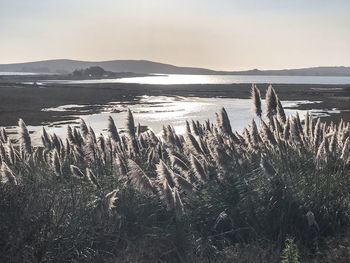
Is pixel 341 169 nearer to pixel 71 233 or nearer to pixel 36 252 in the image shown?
pixel 71 233

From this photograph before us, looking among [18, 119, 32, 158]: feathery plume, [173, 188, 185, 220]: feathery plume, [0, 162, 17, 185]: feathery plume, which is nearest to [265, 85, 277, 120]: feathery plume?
[173, 188, 185, 220]: feathery plume

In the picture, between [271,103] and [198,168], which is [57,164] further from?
[271,103]

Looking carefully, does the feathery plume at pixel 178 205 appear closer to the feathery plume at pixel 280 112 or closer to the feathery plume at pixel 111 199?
the feathery plume at pixel 111 199

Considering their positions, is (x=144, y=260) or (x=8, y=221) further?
(x=144, y=260)

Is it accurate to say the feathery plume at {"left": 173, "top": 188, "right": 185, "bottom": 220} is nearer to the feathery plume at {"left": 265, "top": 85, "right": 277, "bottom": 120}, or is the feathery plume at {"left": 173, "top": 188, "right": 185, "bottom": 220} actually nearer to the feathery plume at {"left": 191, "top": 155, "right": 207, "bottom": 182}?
the feathery plume at {"left": 191, "top": 155, "right": 207, "bottom": 182}

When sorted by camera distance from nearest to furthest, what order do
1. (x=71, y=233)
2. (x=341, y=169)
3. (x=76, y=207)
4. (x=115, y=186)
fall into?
(x=71, y=233), (x=76, y=207), (x=115, y=186), (x=341, y=169)

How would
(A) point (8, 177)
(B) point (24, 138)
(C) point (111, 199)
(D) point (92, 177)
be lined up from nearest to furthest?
(C) point (111, 199), (A) point (8, 177), (D) point (92, 177), (B) point (24, 138)

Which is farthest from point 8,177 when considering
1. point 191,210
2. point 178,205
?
point 191,210

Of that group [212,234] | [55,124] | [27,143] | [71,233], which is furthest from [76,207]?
[55,124]

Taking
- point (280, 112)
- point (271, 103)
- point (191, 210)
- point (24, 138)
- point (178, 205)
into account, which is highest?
point (271, 103)

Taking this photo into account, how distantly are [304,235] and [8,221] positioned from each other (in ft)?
14.5

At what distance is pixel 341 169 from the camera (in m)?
9.10

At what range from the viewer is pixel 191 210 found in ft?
25.9

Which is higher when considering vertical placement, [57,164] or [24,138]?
[24,138]
